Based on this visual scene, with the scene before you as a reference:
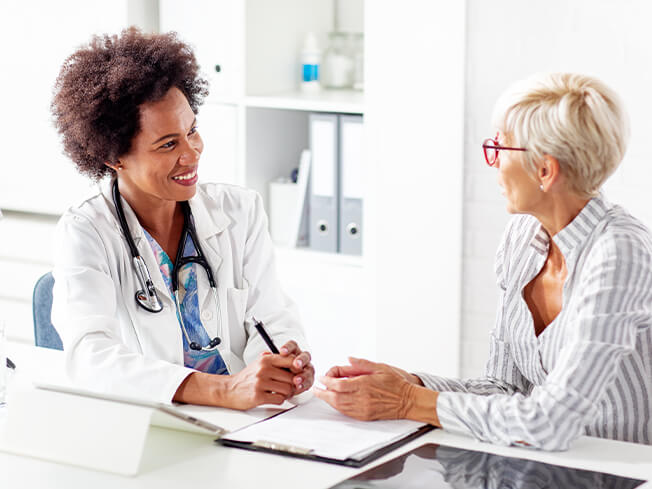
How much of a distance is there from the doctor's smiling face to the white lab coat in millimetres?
79

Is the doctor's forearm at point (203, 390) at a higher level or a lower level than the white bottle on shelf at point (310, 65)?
Answer: lower

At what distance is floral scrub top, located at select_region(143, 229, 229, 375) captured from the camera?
2.14m

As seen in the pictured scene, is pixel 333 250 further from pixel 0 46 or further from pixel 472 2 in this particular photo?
pixel 0 46

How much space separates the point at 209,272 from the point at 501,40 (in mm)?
1236

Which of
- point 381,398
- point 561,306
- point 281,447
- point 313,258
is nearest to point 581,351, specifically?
point 561,306

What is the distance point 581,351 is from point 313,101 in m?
1.80

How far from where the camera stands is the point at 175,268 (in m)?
2.17

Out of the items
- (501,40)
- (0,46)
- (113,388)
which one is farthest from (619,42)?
(0,46)

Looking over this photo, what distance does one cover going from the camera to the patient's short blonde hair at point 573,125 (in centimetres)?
172

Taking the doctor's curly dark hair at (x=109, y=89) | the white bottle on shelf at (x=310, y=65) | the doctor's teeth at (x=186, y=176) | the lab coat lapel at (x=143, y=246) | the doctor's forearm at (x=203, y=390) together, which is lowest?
the doctor's forearm at (x=203, y=390)

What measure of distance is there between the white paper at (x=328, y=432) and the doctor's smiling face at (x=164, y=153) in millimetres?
654

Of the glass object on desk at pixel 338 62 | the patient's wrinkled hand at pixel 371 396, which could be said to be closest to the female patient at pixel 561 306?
the patient's wrinkled hand at pixel 371 396

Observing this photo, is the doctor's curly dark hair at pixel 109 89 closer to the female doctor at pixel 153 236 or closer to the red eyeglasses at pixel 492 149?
the female doctor at pixel 153 236

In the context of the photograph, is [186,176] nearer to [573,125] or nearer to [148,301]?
[148,301]
